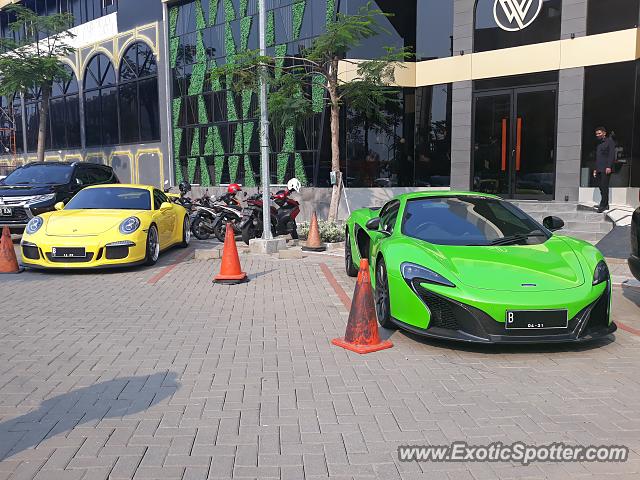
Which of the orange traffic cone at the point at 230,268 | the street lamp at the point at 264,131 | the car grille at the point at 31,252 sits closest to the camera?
the orange traffic cone at the point at 230,268

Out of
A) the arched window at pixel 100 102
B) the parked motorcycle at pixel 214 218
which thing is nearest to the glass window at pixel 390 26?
the parked motorcycle at pixel 214 218

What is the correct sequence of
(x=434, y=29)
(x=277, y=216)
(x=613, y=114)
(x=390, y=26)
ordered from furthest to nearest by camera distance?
1. (x=434, y=29)
2. (x=390, y=26)
3. (x=613, y=114)
4. (x=277, y=216)

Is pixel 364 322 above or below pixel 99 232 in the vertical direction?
below

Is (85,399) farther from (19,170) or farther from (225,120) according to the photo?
(225,120)

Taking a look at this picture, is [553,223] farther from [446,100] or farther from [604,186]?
[446,100]

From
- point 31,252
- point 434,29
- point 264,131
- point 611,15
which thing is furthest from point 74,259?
point 611,15

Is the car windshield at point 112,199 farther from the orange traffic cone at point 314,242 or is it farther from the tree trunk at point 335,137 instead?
the tree trunk at point 335,137

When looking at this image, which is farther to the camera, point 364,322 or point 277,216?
point 277,216

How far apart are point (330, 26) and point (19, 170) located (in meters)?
8.74

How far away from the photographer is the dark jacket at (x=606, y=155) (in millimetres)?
12945

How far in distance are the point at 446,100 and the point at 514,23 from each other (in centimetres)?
292

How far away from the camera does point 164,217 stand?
36.2 ft

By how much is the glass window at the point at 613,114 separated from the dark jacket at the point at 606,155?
1.47m

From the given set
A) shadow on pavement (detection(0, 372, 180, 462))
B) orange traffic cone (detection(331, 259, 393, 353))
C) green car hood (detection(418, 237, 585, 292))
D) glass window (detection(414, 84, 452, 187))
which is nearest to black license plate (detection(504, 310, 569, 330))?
green car hood (detection(418, 237, 585, 292))
